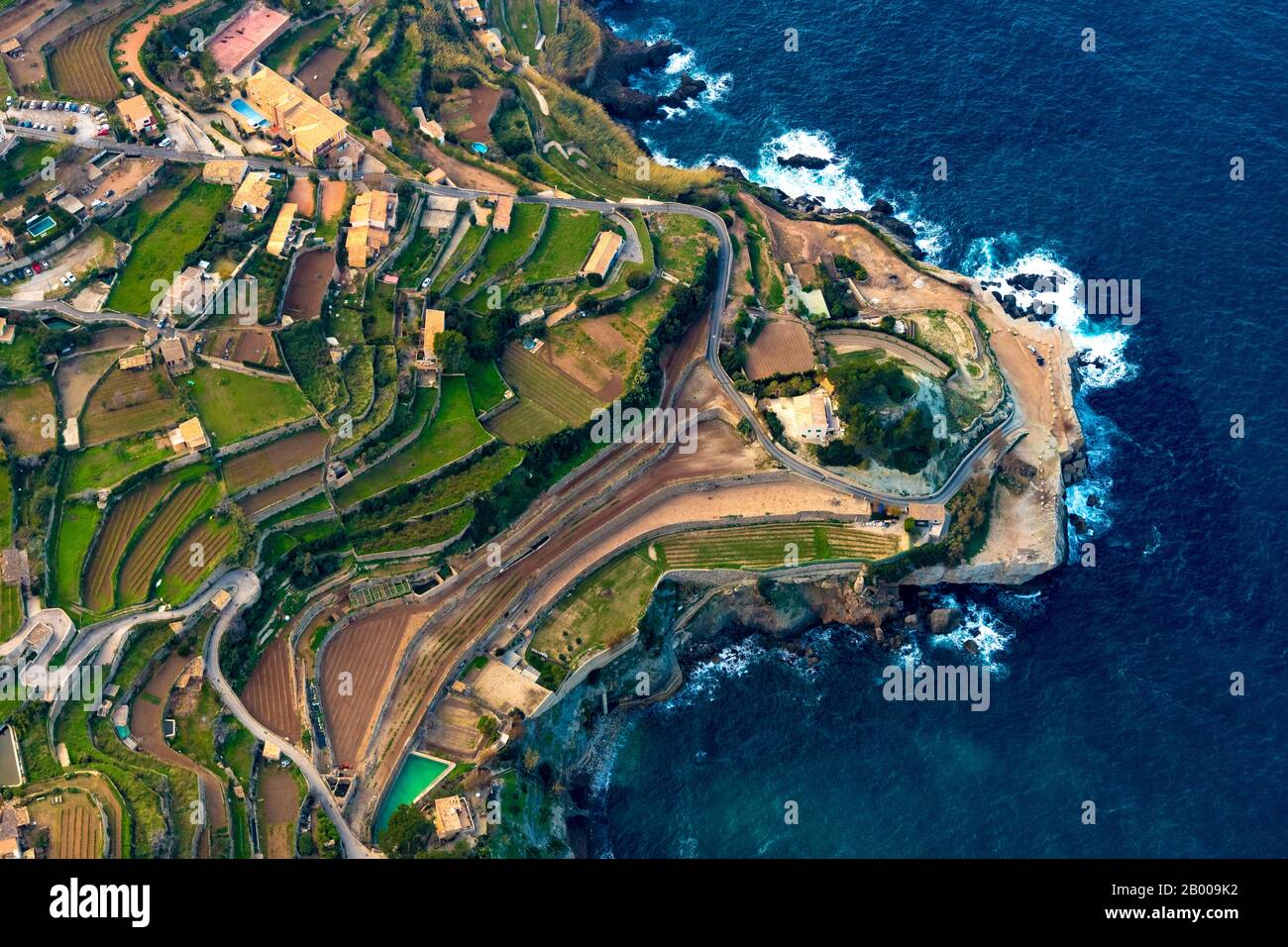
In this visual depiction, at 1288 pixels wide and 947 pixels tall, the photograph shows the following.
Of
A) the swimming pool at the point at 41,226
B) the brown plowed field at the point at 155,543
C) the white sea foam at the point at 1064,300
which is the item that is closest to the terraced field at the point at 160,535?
the brown plowed field at the point at 155,543

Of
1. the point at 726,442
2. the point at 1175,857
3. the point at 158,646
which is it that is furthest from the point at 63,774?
the point at 1175,857

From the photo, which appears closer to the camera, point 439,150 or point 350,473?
point 350,473

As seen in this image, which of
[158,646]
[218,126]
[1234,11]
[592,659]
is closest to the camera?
[158,646]

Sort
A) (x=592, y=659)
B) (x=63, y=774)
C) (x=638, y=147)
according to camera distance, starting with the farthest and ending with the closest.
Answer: (x=638, y=147), (x=592, y=659), (x=63, y=774)

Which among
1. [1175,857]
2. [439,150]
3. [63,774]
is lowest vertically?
[1175,857]

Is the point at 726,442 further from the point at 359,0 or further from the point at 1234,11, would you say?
the point at 1234,11

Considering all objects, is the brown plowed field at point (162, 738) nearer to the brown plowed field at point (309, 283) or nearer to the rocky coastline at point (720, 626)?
the rocky coastline at point (720, 626)

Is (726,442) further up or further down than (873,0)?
further down
